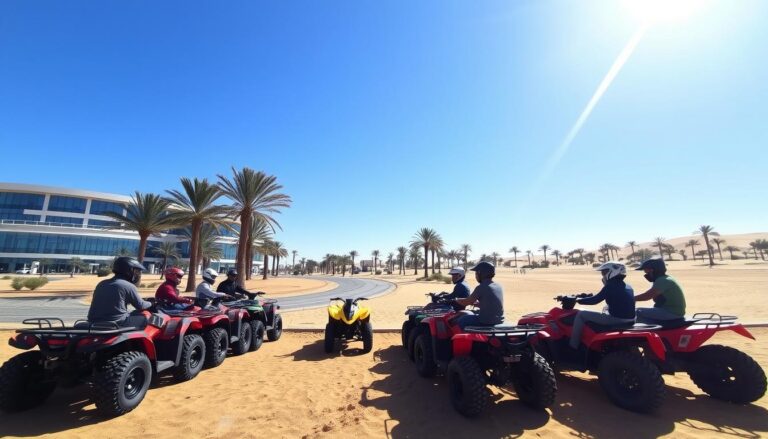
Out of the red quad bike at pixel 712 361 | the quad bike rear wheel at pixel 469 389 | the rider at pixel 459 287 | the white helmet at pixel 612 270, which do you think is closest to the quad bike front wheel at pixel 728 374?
the red quad bike at pixel 712 361

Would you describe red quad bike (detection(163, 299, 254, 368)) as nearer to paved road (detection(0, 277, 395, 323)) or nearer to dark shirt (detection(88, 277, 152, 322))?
dark shirt (detection(88, 277, 152, 322))

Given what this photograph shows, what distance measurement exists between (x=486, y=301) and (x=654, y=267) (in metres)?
2.96

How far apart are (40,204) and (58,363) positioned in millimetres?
83017

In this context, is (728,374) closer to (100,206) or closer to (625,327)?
(625,327)

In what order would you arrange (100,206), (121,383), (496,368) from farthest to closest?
(100,206) → (496,368) → (121,383)

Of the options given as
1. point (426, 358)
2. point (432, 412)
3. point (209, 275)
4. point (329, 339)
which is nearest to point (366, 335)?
point (329, 339)

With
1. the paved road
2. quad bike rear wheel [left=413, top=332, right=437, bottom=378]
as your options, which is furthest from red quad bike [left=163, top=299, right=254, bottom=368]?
the paved road

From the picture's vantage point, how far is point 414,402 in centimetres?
472

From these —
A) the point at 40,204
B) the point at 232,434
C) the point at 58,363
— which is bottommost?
the point at 232,434

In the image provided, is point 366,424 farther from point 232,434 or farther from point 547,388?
point 547,388

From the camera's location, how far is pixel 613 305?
4754 mm

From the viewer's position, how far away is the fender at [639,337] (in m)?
4.11

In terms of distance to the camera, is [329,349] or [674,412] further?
[329,349]

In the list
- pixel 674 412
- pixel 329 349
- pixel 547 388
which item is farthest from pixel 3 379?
pixel 674 412
